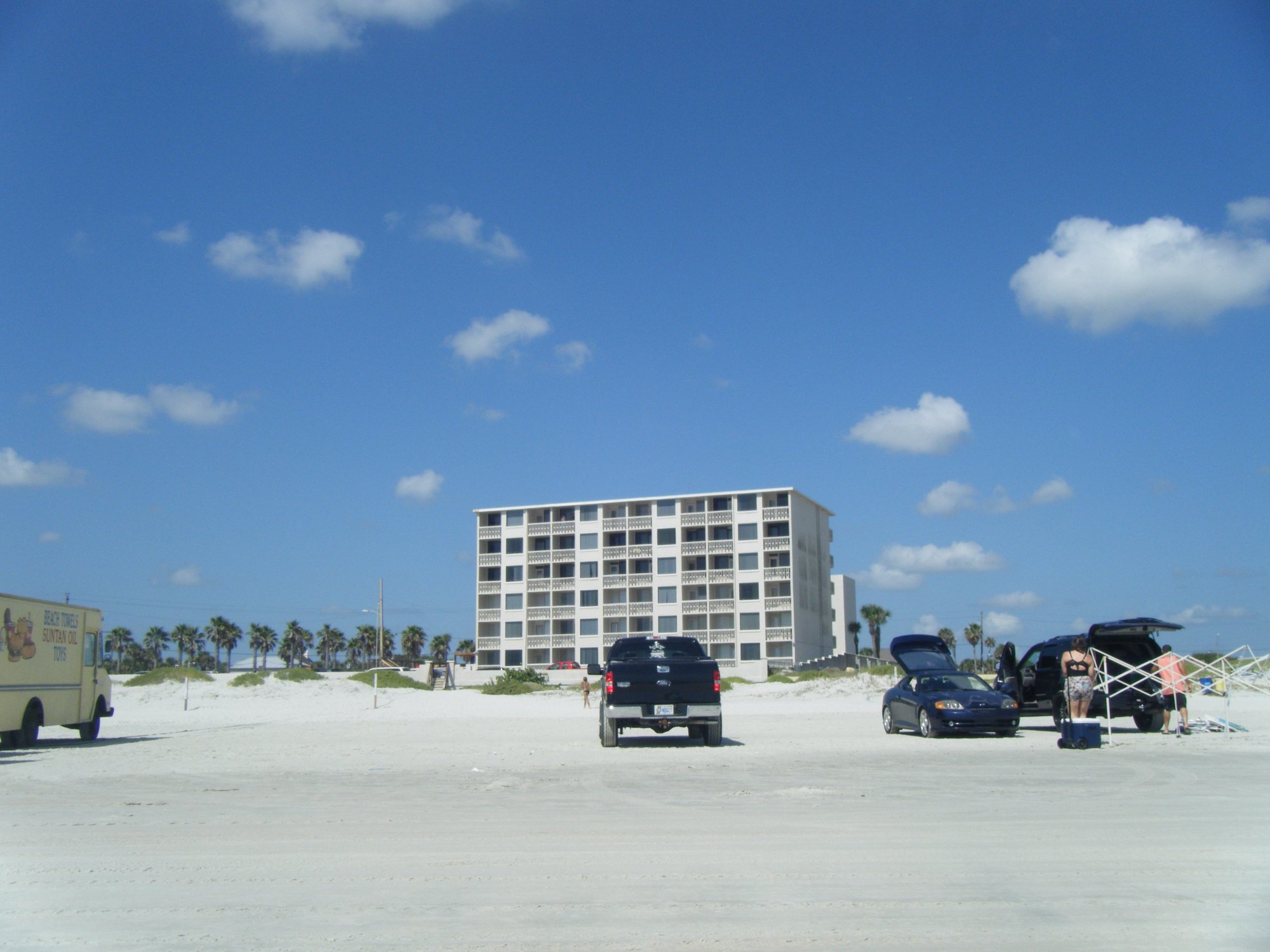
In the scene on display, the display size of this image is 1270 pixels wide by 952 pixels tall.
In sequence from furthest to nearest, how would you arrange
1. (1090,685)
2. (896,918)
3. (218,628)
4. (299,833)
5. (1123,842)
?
(218,628), (1090,685), (299,833), (1123,842), (896,918)

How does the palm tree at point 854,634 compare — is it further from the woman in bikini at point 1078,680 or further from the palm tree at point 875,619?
the woman in bikini at point 1078,680

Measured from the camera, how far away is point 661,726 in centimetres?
1962

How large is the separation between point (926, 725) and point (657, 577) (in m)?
65.3

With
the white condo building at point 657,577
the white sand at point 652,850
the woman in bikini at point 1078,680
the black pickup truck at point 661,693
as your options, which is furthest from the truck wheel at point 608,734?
the white condo building at point 657,577

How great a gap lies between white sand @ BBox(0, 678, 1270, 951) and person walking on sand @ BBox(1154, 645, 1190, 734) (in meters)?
1.69

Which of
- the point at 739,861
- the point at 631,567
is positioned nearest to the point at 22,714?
the point at 739,861

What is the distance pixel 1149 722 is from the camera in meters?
21.5

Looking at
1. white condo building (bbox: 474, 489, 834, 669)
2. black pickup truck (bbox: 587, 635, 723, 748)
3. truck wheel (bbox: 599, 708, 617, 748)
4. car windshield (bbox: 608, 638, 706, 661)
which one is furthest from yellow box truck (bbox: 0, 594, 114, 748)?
white condo building (bbox: 474, 489, 834, 669)

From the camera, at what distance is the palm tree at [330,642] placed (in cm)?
12550

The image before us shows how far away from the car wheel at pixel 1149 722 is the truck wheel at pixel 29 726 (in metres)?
22.7

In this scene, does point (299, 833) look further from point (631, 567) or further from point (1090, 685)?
point (631, 567)

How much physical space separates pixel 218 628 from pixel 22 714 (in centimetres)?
10837

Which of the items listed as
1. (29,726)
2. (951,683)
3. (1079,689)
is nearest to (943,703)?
(951,683)

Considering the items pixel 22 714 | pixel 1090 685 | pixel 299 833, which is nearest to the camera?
pixel 299 833
